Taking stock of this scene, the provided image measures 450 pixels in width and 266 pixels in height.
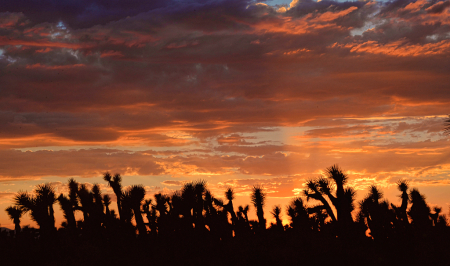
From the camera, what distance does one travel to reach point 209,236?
28125mm

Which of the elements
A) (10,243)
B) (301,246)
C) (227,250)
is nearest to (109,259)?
(227,250)

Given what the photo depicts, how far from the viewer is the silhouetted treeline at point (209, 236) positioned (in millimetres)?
22203

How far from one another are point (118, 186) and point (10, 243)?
9233 mm

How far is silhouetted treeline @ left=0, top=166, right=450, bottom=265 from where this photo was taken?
874 inches

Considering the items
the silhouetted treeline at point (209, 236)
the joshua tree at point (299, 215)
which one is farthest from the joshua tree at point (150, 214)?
the joshua tree at point (299, 215)

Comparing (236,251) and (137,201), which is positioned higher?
(137,201)

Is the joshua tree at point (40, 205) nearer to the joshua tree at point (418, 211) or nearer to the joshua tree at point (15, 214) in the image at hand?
the joshua tree at point (15, 214)

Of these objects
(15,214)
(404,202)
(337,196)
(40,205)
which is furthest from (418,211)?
(15,214)

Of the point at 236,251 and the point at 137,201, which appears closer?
the point at 236,251

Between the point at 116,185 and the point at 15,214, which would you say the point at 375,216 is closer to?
the point at 116,185

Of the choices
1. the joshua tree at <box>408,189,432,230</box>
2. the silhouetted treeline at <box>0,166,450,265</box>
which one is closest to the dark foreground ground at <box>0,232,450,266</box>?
the silhouetted treeline at <box>0,166,450,265</box>

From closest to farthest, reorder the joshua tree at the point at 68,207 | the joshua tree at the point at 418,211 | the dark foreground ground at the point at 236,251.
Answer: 1. the dark foreground ground at the point at 236,251
2. the joshua tree at the point at 418,211
3. the joshua tree at the point at 68,207

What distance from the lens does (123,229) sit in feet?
99.7

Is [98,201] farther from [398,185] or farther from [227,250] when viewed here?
[398,185]
